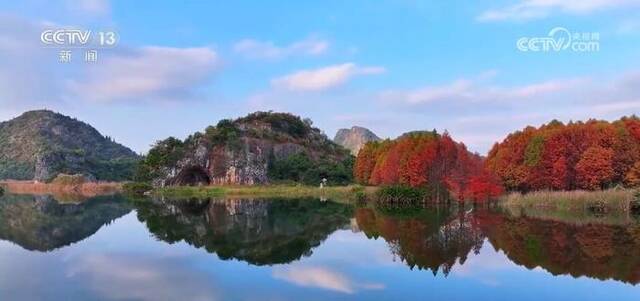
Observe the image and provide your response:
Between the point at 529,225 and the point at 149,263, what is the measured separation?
16945mm

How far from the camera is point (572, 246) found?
17.9 meters

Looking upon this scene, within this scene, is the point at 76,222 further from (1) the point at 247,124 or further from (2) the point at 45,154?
(2) the point at 45,154

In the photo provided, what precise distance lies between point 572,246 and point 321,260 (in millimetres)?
8310

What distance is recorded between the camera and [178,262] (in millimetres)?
15078

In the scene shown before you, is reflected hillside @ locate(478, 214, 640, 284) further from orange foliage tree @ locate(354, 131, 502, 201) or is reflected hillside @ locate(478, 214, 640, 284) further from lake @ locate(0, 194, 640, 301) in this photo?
orange foliage tree @ locate(354, 131, 502, 201)

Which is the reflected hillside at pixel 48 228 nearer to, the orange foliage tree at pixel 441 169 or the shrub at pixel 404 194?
the shrub at pixel 404 194

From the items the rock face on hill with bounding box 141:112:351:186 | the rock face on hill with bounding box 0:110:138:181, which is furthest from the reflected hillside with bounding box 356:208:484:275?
the rock face on hill with bounding box 0:110:138:181

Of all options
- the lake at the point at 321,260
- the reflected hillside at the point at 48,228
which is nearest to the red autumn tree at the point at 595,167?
the lake at the point at 321,260

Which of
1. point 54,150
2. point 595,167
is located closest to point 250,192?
point 595,167

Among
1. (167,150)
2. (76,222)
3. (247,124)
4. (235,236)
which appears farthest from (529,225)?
(247,124)

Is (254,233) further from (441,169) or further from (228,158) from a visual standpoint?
(228,158)

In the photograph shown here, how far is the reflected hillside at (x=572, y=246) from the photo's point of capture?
14.0 m

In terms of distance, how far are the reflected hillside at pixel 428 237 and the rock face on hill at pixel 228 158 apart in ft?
187

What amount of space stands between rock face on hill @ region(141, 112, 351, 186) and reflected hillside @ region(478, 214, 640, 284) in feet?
202
